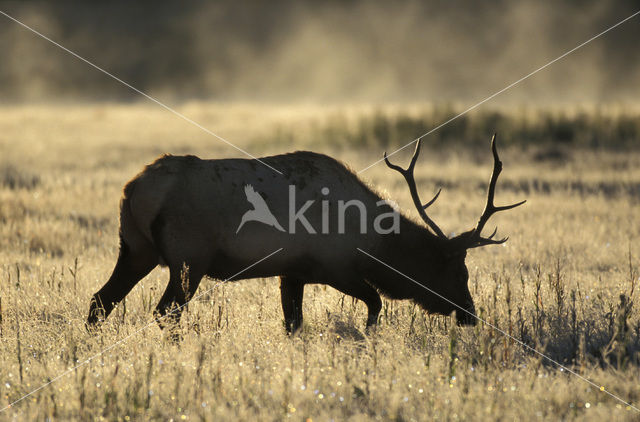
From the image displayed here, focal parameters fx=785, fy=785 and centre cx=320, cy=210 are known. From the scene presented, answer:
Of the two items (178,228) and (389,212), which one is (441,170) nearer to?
(389,212)

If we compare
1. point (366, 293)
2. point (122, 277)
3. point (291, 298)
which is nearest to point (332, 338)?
point (366, 293)

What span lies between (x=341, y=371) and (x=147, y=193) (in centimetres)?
208

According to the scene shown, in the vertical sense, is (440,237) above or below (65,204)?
below

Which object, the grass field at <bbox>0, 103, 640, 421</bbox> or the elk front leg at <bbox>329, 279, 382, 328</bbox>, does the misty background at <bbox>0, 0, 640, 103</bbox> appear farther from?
the elk front leg at <bbox>329, 279, 382, 328</bbox>

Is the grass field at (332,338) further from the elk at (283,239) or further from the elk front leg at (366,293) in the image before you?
the elk at (283,239)

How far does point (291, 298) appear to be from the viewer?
7.04m

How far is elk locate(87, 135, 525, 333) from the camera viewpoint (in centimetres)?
624

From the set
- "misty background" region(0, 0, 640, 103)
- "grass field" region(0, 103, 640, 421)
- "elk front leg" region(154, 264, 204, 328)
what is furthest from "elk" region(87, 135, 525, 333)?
"misty background" region(0, 0, 640, 103)

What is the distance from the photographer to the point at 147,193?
6.21 m

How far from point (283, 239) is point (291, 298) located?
0.76 metres

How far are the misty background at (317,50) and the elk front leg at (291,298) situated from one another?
8547cm

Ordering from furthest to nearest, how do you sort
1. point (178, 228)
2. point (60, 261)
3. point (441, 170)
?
point (441, 170)
point (60, 261)
point (178, 228)

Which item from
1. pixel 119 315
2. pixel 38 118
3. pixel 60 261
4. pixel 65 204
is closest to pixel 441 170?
pixel 65 204

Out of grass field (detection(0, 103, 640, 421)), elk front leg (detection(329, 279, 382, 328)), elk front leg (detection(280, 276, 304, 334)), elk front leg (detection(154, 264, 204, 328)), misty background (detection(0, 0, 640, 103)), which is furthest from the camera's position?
misty background (detection(0, 0, 640, 103))
